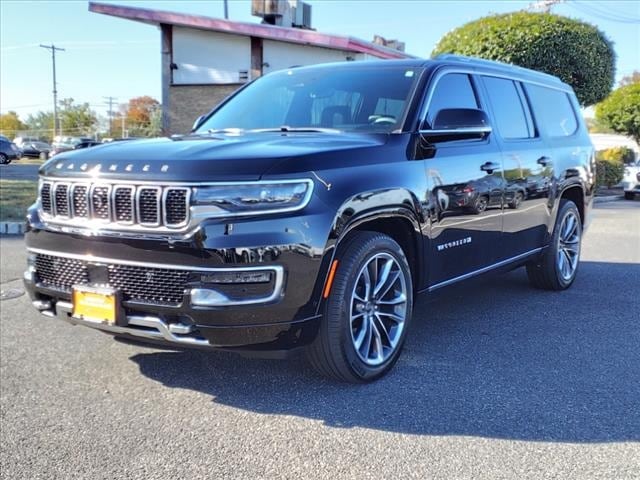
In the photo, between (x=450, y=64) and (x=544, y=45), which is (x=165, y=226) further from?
(x=544, y=45)

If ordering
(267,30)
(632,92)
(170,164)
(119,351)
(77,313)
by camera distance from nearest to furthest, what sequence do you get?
1. (170,164)
2. (77,313)
3. (119,351)
4. (267,30)
5. (632,92)

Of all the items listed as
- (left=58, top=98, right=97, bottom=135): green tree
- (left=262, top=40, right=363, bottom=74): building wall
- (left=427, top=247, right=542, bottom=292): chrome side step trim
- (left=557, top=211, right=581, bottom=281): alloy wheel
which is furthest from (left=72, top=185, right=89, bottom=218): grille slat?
(left=58, top=98, right=97, bottom=135): green tree

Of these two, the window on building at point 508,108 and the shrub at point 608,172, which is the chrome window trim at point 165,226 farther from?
the shrub at point 608,172

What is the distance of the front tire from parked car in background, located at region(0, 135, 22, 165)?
2.34 metres

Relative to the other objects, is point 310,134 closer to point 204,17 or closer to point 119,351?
point 119,351

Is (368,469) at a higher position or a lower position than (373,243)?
lower

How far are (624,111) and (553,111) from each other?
72.3 feet

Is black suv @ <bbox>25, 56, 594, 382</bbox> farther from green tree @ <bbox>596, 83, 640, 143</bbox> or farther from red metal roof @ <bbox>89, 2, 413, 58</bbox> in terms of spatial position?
green tree @ <bbox>596, 83, 640, 143</bbox>

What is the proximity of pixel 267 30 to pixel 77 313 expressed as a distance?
46.4ft

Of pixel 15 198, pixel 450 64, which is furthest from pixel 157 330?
pixel 15 198

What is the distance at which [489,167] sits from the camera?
15.4 ft

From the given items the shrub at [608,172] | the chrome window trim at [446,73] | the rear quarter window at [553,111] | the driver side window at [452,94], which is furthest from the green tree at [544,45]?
the driver side window at [452,94]

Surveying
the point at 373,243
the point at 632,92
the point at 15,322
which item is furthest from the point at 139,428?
the point at 632,92

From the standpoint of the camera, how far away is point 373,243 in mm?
3627
